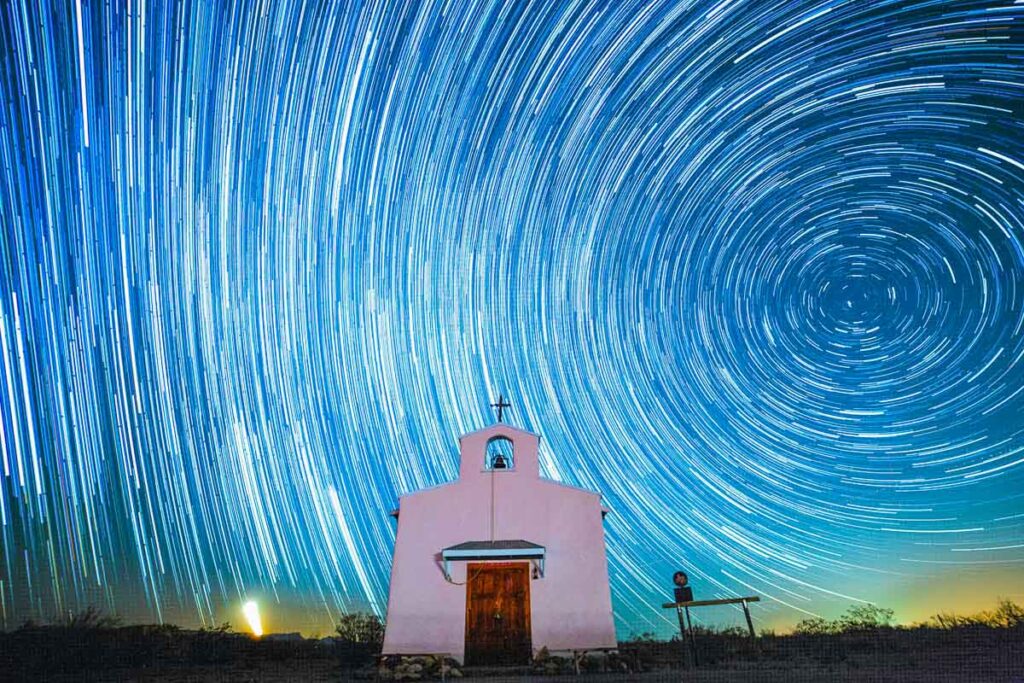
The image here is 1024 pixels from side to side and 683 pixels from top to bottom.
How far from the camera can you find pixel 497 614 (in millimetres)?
13148

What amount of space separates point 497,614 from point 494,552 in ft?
4.68

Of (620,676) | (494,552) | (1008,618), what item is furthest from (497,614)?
(1008,618)

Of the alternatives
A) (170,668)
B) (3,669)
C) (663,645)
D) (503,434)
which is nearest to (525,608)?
(503,434)

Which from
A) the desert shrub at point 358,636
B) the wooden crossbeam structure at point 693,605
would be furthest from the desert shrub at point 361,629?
the wooden crossbeam structure at point 693,605

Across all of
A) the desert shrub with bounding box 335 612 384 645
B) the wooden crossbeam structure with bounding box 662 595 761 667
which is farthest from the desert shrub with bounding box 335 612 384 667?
the wooden crossbeam structure with bounding box 662 595 761 667

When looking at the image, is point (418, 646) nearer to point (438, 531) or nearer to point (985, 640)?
point (438, 531)

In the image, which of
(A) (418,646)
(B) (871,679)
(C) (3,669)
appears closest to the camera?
(B) (871,679)

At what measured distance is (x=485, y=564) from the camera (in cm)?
1357

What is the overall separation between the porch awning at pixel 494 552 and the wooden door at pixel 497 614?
1.64ft

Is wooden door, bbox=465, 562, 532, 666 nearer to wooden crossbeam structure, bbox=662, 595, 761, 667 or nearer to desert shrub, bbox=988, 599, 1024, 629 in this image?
wooden crossbeam structure, bbox=662, 595, 761, 667

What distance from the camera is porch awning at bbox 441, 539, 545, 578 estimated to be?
1298cm

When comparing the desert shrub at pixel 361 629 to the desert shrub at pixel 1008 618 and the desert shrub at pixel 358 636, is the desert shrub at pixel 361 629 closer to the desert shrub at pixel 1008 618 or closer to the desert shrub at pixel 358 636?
the desert shrub at pixel 358 636

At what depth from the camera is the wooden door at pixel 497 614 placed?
41.9 ft

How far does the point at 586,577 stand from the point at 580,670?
2.17 meters
